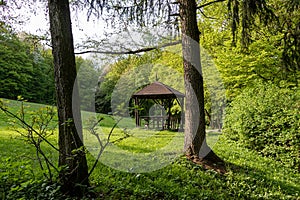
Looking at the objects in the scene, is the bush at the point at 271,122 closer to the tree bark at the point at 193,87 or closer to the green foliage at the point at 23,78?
the tree bark at the point at 193,87

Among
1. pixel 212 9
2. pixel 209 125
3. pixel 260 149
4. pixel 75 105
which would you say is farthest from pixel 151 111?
pixel 75 105

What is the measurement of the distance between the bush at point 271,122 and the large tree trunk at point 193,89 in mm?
1917

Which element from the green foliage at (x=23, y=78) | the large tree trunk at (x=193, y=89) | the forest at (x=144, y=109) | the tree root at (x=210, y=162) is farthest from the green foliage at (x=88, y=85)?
the tree root at (x=210, y=162)

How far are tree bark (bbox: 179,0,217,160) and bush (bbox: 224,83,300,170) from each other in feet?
6.90

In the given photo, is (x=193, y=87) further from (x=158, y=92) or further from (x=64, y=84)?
(x=158, y=92)

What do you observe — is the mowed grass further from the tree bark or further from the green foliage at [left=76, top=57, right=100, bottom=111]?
the green foliage at [left=76, top=57, right=100, bottom=111]

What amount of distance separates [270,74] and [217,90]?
3.09 metres

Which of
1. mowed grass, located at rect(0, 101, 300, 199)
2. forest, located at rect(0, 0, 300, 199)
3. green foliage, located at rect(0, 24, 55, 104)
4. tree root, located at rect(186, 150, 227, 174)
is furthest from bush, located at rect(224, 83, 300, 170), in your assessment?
green foliage, located at rect(0, 24, 55, 104)

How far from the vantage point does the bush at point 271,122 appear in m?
5.77

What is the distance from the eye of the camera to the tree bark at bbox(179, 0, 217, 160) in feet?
17.0

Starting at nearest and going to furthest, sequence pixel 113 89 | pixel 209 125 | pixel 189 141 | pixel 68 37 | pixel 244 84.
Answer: pixel 68 37
pixel 189 141
pixel 244 84
pixel 209 125
pixel 113 89

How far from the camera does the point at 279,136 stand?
603 cm

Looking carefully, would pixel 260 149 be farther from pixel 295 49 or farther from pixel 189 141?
pixel 295 49

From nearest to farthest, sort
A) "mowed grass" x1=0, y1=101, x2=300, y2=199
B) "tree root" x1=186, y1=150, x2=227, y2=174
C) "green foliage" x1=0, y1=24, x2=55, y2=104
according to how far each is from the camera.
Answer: "mowed grass" x1=0, y1=101, x2=300, y2=199 < "tree root" x1=186, y1=150, x2=227, y2=174 < "green foliage" x1=0, y1=24, x2=55, y2=104
